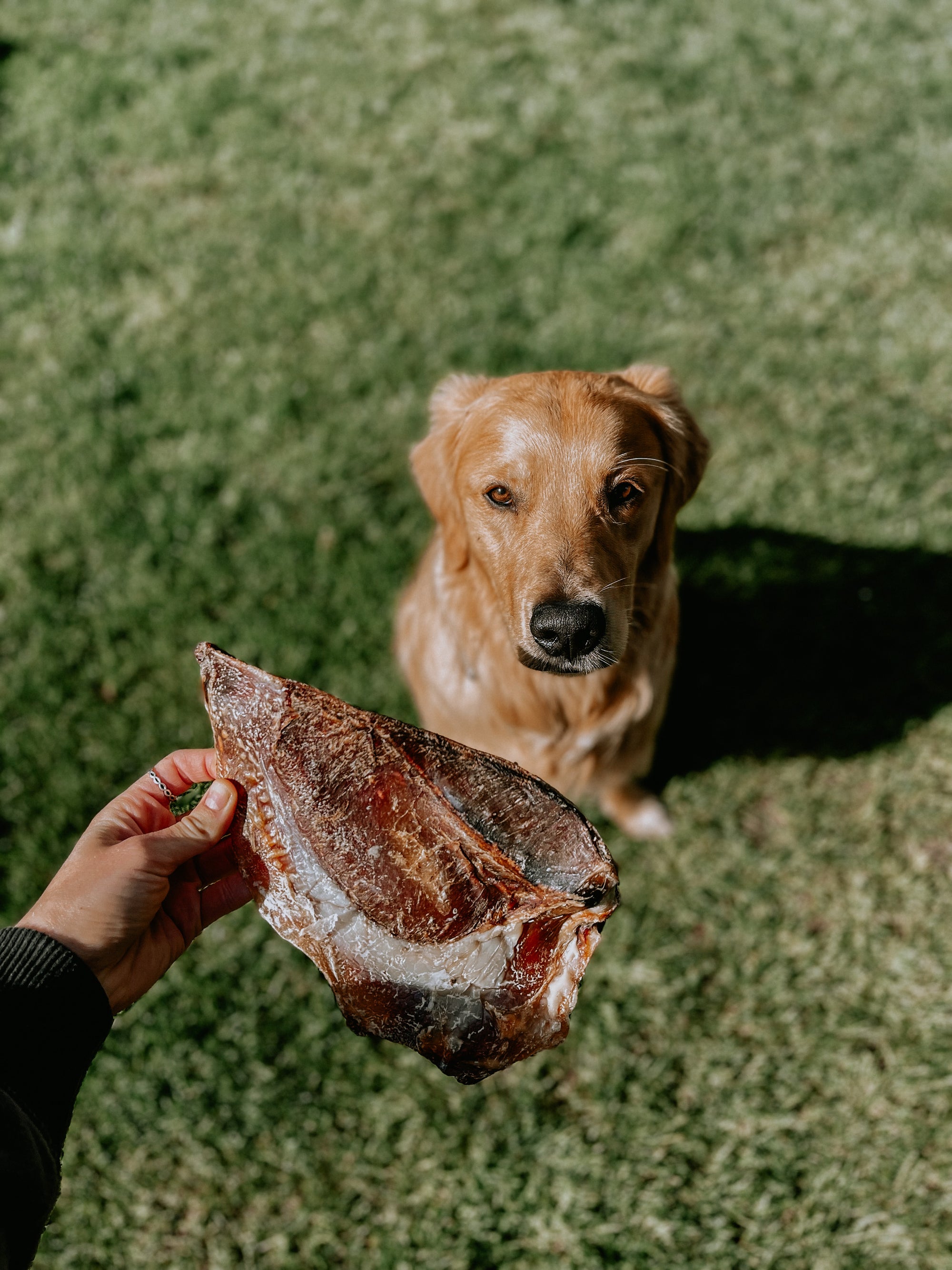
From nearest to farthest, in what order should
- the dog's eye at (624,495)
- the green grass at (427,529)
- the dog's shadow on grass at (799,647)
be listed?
the dog's eye at (624,495) → the green grass at (427,529) → the dog's shadow on grass at (799,647)

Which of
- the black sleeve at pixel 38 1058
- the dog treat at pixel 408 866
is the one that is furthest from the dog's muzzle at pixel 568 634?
the black sleeve at pixel 38 1058

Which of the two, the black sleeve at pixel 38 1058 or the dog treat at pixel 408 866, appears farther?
the dog treat at pixel 408 866

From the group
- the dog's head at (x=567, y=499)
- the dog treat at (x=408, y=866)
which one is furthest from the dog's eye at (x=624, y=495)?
the dog treat at (x=408, y=866)

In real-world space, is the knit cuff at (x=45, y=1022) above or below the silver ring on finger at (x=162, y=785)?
below

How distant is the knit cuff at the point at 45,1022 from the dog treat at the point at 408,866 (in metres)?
0.47

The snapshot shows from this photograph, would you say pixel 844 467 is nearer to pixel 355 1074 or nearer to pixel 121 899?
pixel 355 1074

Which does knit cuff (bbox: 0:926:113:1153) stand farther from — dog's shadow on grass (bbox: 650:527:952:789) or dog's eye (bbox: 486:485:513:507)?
dog's shadow on grass (bbox: 650:527:952:789)

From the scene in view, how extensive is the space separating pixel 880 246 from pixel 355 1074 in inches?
207

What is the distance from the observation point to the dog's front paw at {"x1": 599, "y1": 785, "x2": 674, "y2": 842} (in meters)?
3.70

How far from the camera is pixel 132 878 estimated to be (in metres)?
2.10

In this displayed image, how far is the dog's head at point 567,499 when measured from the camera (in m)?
2.37

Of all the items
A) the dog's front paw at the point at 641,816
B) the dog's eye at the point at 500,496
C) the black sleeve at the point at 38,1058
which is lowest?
the dog's front paw at the point at 641,816

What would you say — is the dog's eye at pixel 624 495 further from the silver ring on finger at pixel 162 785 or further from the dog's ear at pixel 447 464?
the silver ring on finger at pixel 162 785

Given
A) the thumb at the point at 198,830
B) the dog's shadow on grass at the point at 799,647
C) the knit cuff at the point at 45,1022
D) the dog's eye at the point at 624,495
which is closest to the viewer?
the knit cuff at the point at 45,1022
